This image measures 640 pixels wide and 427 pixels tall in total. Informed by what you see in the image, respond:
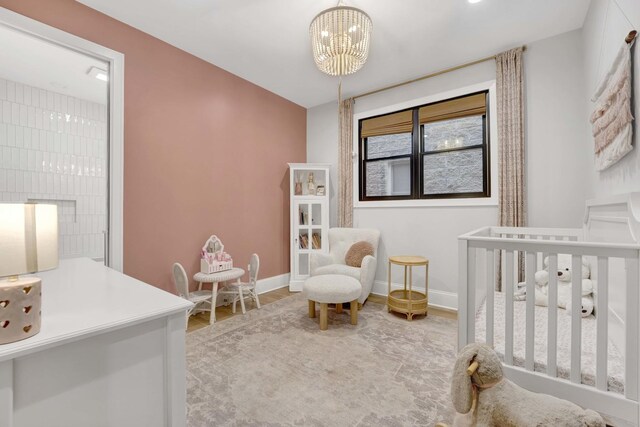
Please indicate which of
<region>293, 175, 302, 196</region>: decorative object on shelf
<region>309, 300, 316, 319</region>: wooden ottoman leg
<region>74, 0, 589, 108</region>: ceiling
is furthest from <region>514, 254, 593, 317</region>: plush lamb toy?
<region>293, 175, 302, 196</region>: decorative object on shelf

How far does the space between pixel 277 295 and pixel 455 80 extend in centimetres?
323

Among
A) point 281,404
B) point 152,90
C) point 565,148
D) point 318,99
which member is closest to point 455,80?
point 565,148

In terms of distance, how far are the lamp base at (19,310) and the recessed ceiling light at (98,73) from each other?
216 cm

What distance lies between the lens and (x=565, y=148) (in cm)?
245

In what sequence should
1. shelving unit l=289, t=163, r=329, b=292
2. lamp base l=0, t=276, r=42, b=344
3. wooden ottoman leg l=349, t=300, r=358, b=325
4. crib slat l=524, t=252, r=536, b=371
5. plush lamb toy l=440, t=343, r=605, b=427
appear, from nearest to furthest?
lamp base l=0, t=276, r=42, b=344, plush lamb toy l=440, t=343, r=605, b=427, crib slat l=524, t=252, r=536, b=371, wooden ottoman leg l=349, t=300, r=358, b=325, shelving unit l=289, t=163, r=329, b=292

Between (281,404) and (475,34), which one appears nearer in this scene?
(281,404)

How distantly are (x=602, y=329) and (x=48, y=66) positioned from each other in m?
3.52

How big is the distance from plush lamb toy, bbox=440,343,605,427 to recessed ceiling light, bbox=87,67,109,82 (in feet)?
10.0

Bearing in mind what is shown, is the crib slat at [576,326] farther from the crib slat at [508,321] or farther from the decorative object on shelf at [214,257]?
the decorative object on shelf at [214,257]

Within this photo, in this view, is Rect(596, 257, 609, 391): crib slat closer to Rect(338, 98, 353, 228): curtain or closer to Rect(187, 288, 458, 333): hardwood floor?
Rect(187, 288, 458, 333): hardwood floor

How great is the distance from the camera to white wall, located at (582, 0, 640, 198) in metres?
1.37

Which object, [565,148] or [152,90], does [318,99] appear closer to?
[152,90]

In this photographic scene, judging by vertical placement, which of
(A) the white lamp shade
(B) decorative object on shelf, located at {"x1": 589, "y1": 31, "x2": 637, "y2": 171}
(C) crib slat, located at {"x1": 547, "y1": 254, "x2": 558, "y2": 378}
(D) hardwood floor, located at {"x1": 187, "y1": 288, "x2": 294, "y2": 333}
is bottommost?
(D) hardwood floor, located at {"x1": 187, "y1": 288, "x2": 294, "y2": 333}

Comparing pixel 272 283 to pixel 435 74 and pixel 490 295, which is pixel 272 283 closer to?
pixel 490 295
